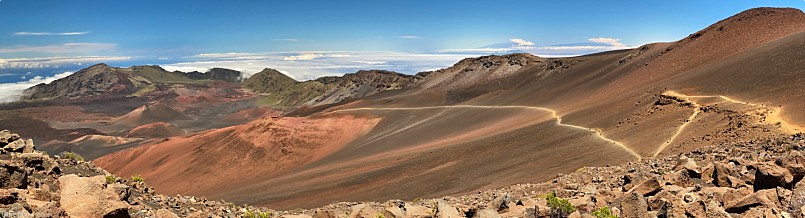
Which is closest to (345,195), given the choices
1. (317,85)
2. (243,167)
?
(243,167)

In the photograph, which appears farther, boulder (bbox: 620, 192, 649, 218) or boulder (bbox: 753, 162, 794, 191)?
boulder (bbox: 753, 162, 794, 191)

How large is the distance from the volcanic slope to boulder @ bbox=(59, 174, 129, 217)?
14.4 m

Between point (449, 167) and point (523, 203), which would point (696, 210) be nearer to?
point (523, 203)

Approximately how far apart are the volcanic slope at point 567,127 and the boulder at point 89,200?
47.3 ft

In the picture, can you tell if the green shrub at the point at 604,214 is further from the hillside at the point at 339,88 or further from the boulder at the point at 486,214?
the hillside at the point at 339,88

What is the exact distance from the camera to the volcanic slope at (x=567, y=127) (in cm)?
2098

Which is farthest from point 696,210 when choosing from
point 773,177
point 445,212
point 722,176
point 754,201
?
point 445,212

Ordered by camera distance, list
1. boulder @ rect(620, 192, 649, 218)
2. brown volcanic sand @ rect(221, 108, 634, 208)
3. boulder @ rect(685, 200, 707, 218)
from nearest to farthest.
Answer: boulder @ rect(685, 200, 707, 218)
boulder @ rect(620, 192, 649, 218)
brown volcanic sand @ rect(221, 108, 634, 208)

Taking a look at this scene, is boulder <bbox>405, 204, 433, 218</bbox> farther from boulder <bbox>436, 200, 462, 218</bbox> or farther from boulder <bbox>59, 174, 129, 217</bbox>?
boulder <bbox>59, 174, 129, 217</bbox>

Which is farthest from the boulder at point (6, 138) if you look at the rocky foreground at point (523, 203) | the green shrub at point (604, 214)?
the green shrub at point (604, 214)

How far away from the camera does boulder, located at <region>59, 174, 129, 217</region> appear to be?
18.6 ft

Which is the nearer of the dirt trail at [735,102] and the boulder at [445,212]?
the boulder at [445,212]

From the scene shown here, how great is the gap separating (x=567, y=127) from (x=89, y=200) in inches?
1054

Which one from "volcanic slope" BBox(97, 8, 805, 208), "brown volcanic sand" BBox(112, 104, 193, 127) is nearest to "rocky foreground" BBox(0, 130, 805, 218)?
"volcanic slope" BBox(97, 8, 805, 208)
